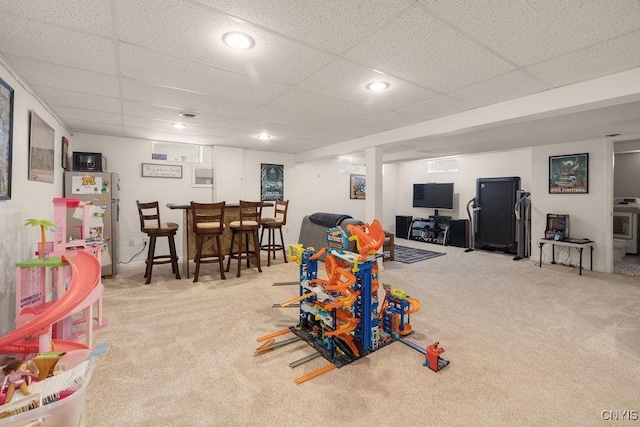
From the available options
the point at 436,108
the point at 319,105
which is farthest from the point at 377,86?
the point at 436,108

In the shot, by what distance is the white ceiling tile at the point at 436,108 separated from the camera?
303 centimetres

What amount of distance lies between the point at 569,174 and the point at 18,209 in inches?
280

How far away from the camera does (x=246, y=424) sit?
59.6 inches

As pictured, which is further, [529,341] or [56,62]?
[529,341]

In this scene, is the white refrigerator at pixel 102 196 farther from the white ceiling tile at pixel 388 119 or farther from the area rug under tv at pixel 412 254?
the area rug under tv at pixel 412 254

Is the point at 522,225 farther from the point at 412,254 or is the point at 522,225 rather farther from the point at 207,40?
the point at 207,40

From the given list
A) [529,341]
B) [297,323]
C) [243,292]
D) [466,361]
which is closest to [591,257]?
[529,341]

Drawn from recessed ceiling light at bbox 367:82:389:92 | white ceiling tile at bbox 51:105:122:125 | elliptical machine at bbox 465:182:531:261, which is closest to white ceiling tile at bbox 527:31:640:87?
recessed ceiling light at bbox 367:82:389:92

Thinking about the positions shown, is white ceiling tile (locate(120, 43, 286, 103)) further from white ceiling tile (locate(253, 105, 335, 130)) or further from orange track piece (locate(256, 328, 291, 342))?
orange track piece (locate(256, 328, 291, 342))

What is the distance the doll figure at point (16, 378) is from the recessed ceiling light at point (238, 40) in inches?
74.6

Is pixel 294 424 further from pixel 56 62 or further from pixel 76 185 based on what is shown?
pixel 76 185

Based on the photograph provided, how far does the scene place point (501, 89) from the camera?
8.83ft

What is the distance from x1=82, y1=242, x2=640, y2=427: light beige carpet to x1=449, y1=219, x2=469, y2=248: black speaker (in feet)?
10.8

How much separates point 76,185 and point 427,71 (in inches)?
171
